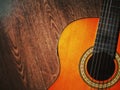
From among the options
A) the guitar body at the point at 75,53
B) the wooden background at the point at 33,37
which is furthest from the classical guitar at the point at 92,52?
the wooden background at the point at 33,37

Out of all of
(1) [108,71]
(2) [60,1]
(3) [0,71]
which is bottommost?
(1) [108,71]

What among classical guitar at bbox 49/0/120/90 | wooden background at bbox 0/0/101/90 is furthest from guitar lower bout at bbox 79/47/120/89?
wooden background at bbox 0/0/101/90

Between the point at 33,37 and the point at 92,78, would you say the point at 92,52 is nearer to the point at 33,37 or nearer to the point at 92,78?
the point at 92,78

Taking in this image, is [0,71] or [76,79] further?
[0,71]

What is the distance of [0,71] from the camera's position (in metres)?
1.33

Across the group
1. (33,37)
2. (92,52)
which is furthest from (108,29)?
(33,37)

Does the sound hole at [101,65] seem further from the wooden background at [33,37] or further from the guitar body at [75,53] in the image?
the wooden background at [33,37]

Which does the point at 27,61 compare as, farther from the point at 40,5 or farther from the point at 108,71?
the point at 108,71

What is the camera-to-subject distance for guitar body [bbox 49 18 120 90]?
→ 1.08 m

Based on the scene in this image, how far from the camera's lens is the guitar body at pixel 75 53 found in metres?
1.08

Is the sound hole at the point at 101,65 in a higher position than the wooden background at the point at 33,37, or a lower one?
lower

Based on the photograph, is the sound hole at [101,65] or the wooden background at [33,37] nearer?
the sound hole at [101,65]

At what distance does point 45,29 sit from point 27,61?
207 millimetres

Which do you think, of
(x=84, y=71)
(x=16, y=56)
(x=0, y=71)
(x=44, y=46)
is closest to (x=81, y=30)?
(x=84, y=71)
